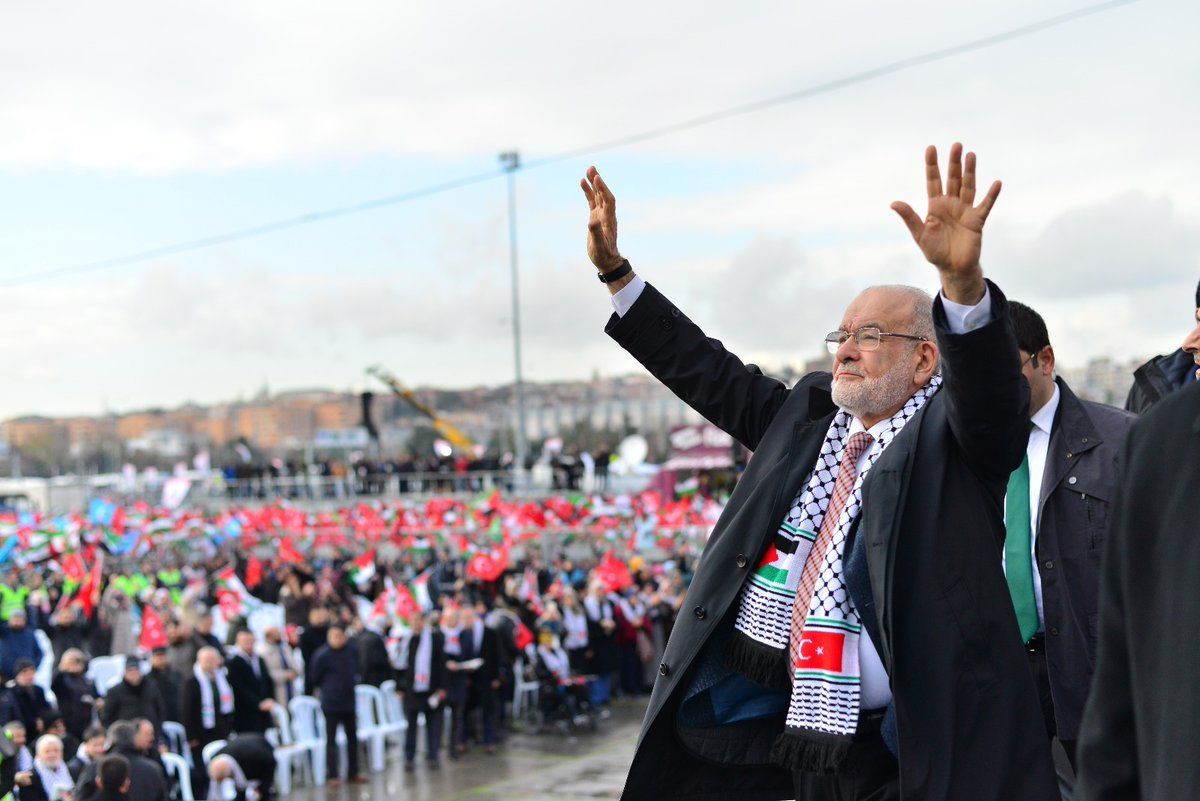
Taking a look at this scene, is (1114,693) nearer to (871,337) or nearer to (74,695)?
(871,337)

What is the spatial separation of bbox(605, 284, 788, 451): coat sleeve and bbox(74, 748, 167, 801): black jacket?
5728 millimetres

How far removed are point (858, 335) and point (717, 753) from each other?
1.01 meters

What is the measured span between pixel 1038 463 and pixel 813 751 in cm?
132

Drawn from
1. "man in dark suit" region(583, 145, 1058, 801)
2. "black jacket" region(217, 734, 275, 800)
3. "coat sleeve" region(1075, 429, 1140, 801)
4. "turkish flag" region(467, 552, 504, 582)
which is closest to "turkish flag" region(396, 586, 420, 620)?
"turkish flag" region(467, 552, 504, 582)

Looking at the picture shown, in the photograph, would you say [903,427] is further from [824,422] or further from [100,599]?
[100,599]

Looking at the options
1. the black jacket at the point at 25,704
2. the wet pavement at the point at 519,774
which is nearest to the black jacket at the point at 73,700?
the black jacket at the point at 25,704

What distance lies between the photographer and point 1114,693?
164cm

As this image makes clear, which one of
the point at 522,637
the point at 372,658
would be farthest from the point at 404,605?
the point at 372,658

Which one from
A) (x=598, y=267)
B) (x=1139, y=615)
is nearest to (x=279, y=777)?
(x=598, y=267)

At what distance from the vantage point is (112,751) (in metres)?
8.43

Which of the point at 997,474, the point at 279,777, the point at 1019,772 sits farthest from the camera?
the point at 279,777

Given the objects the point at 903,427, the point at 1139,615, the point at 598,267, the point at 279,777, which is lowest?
the point at 279,777

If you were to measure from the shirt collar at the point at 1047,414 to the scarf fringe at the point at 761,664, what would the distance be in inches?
49.1

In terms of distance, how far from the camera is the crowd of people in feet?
34.7
